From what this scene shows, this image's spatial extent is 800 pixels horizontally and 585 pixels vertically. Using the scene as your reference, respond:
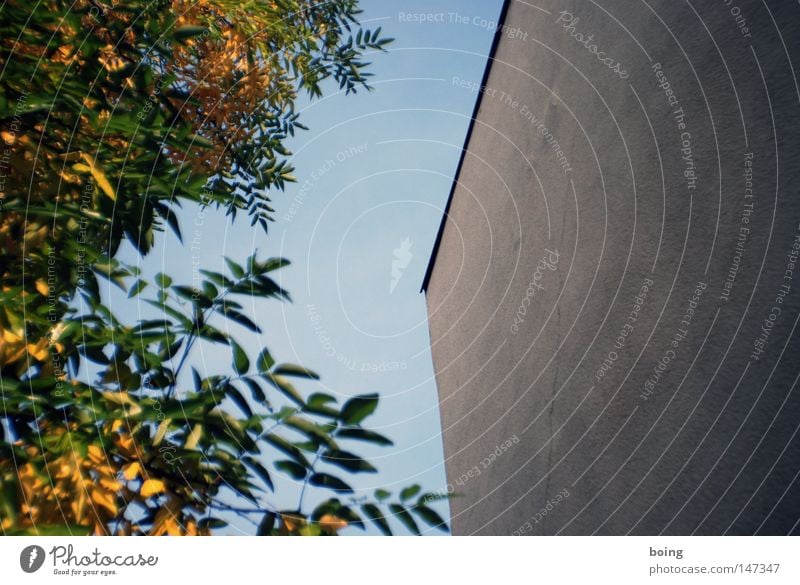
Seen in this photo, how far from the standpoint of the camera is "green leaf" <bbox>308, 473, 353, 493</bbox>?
3.34 ft

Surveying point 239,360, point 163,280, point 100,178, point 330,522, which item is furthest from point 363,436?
point 100,178

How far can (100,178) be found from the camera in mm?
1274

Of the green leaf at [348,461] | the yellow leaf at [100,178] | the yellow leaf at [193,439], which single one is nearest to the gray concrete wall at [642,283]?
A: the green leaf at [348,461]

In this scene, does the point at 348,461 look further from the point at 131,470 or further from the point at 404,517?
the point at 131,470

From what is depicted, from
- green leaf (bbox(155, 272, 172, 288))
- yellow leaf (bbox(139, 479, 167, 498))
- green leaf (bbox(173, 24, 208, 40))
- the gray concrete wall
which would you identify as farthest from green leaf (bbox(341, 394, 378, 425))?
the gray concrete wall

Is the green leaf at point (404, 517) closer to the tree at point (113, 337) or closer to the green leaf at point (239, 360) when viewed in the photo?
the tree at point (113, 337)

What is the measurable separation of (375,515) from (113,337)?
616 mm

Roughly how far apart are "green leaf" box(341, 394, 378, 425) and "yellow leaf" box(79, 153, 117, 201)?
0.75 meters

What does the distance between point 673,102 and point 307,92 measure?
160 centimetres

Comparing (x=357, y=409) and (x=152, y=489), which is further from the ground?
(x=357, y=409)

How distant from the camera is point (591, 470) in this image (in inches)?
105

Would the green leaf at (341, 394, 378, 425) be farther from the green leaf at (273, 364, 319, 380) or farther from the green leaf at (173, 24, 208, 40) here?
the green leaf at (173, 24, 208, 40)

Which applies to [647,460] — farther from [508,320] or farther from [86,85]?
[86,85]

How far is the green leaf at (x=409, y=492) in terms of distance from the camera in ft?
3.45
